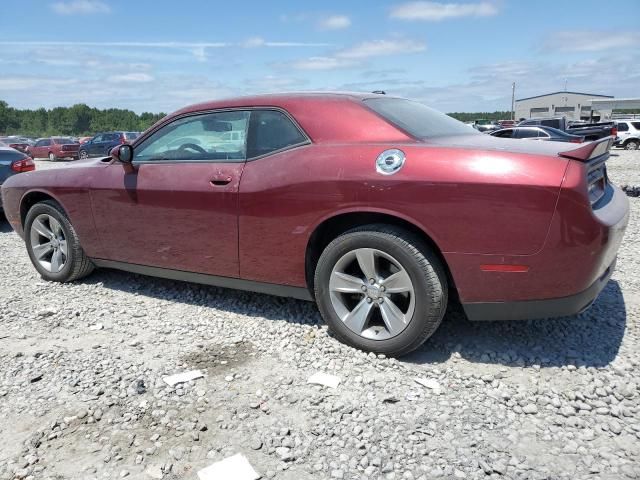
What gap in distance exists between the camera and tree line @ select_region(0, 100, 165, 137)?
86.7 metres

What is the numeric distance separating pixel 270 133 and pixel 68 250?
2.39 m

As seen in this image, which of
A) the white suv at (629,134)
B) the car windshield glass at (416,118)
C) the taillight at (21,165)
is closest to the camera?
the car windshield glass at (416,118)

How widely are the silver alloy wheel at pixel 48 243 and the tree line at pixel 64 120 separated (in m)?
86.6

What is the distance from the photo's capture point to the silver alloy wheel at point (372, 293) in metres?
3.08

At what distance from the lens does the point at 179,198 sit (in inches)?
149

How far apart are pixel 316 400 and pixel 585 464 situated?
1.28 metres

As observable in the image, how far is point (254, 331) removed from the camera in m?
3.69

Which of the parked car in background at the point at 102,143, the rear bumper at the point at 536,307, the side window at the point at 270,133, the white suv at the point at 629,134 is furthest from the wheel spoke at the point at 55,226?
the white suv at the point at 629,134

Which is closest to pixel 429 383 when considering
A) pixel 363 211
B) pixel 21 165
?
pixel 363 211

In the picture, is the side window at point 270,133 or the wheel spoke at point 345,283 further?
the side window at point 270,133

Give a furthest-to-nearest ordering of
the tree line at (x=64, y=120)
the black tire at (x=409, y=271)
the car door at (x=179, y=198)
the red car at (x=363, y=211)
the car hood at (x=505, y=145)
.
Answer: the tree line at (x=64, y=120), the car door at (x=179, y=198), the black tire at (x=409, y=271), the car hood at (x=505, y=145), the red car at (x=363, y=211)

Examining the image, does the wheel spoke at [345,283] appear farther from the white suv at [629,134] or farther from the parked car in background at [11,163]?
the white suv at [629,134]

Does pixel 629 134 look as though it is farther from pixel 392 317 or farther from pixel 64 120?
pixel 64 120

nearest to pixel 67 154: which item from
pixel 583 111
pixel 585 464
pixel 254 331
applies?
pixel 254 331
